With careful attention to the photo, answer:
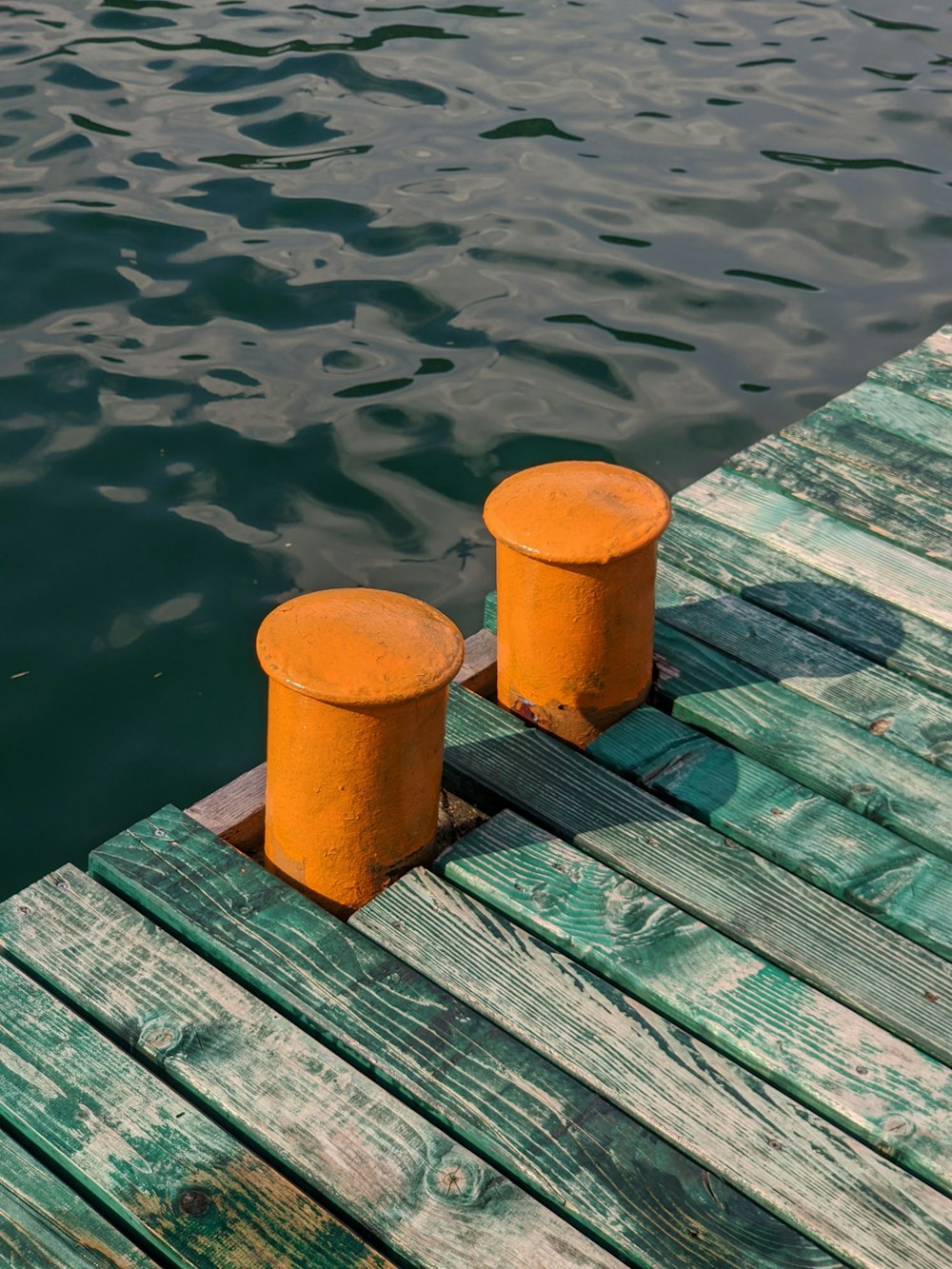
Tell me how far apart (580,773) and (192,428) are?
3.67 meters

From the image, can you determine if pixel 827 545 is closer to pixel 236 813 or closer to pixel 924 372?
pixel 924 372

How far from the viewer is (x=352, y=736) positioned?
3.18 metres

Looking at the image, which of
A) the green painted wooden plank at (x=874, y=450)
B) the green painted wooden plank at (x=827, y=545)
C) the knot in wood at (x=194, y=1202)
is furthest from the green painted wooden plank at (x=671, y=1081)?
the green painted wooden plank at (x=874, y=450)

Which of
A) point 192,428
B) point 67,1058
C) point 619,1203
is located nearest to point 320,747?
point 67,1058

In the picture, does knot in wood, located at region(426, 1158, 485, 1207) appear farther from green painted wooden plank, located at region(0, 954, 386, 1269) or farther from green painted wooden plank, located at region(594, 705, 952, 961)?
green painted wooden plank, located at region(594, 705, 952, 961)

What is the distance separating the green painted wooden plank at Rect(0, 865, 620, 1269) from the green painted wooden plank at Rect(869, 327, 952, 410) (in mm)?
3632

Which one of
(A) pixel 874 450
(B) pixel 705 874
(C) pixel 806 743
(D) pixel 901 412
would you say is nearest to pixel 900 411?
(D) pixel 901 412

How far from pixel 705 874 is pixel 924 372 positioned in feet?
9.99

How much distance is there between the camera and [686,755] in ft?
12.7

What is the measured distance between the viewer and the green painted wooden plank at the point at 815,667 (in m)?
4.01

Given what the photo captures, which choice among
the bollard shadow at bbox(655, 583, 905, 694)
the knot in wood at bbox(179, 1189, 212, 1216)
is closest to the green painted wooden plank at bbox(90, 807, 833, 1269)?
A: the knot in wood at bbox(179, 1189, 212, 1216)

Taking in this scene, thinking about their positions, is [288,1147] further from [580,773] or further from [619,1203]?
[580,773]

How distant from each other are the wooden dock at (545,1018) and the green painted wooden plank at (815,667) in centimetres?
1

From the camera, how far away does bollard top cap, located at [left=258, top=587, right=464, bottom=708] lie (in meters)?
3.09
